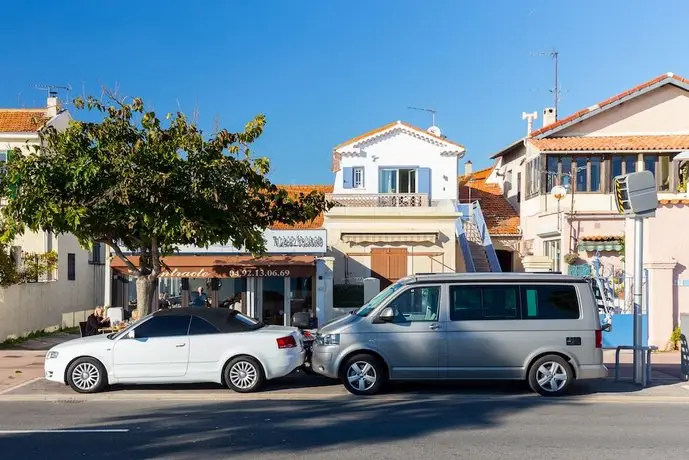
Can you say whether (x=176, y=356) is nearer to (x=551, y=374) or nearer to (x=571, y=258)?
(x=551, y=374)

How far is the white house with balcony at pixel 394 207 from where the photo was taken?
25.5 m

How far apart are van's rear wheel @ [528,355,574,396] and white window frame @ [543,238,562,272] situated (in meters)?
12.6

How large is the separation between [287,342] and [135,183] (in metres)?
3.82

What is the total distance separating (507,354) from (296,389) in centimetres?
353

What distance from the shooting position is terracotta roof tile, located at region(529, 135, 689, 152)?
24.8 meters

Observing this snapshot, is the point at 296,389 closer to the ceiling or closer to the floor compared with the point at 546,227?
closer to the floor

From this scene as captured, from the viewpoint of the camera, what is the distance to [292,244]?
23266 mm

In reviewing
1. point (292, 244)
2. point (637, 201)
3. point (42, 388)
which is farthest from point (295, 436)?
point (292, 244)

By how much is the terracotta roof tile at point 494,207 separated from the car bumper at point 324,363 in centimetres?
1815

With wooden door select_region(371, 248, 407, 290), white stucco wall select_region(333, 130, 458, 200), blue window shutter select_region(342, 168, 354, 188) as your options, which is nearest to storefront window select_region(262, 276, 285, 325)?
wooden door select_region(371, 248, 407, 290)

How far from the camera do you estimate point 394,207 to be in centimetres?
2600

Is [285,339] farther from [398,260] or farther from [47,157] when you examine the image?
[398,260]

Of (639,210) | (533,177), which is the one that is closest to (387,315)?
(639,210)

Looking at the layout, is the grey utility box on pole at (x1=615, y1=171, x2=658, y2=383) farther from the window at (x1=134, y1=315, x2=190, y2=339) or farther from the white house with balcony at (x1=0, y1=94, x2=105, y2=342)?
the white house with balcony at (x1=0, y1=94, x2=105, y2=342)
